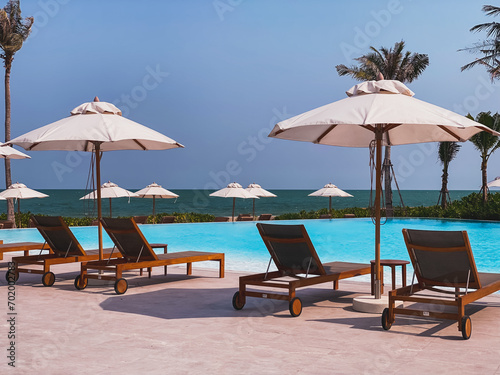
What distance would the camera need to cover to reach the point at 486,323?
5.79m

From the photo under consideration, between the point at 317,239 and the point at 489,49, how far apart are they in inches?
605

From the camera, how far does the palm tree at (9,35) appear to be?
82.3 feet

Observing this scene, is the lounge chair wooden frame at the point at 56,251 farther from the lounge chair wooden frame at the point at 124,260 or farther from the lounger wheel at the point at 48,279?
the lounge chair wooden frame at the point at 124,260

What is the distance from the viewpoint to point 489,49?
28734 millimetres

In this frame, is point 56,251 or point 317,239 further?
point 317,239

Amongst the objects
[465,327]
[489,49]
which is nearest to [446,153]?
[489,49]

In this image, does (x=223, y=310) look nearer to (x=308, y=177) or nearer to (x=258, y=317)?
(x=258, y=317)

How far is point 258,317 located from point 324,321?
646 millimetres

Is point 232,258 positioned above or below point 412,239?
below

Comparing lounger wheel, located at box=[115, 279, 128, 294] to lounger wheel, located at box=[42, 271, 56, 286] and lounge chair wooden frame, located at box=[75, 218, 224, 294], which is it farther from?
lounger wheel, located at box=[42, 271, 56, 286]

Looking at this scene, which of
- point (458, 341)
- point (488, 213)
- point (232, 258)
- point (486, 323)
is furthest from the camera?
point (488, 213)

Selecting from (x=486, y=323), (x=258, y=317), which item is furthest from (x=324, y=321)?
(x=486, y=323)

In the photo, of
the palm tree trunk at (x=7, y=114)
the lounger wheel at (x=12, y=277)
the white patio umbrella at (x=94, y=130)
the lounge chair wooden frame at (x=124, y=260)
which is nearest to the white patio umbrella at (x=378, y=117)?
the white patio umbrella at (x=94, y=130)

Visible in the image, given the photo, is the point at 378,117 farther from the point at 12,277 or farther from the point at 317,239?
the point at 317,239
